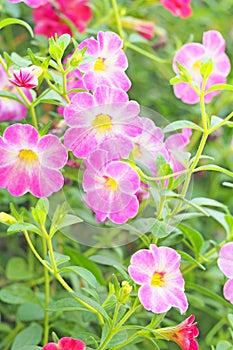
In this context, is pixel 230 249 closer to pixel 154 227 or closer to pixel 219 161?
pixel 154 227

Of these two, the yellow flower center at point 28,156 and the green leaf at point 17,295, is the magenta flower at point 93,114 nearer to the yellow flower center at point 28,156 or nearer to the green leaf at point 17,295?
the yellow flower center at point 28,156

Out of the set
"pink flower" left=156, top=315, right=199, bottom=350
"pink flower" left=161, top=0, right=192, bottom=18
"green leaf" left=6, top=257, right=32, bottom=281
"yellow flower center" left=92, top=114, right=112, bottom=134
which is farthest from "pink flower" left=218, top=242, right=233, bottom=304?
"pink flower" left=161, top=0, right=192, bottom=18

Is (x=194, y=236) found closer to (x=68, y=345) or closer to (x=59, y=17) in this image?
(x=68, y=345)

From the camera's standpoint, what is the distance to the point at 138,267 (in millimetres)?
673

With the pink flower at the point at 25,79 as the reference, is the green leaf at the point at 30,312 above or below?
below

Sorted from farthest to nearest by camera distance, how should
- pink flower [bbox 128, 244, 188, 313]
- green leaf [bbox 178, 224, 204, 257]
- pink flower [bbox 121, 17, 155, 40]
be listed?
1. pink flower [bbox 121, 17, 155, 40]
2. green leaf [bbox 178, 224, 204, 257]
3. pink flower [bbox 128, 244, 188, 313]

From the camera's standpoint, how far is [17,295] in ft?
2.98

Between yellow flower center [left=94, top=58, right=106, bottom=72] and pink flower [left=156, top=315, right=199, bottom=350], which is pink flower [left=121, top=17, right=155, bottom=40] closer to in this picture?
yellow flower center [left=94, top=58, right=106, bottom=72]

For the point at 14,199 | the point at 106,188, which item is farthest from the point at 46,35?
Answer: the point at 106,188

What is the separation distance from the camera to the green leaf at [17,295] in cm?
89

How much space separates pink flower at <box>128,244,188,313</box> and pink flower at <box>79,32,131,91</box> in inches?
6.7

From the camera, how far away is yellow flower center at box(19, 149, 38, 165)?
2.31 feet

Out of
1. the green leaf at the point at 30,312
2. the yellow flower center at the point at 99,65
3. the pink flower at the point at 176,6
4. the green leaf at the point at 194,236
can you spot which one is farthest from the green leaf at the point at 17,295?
the pink flower at the point at 176,6

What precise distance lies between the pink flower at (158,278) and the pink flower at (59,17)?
20.4 inches
